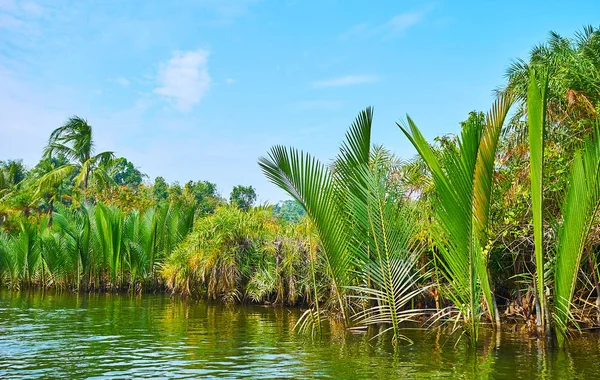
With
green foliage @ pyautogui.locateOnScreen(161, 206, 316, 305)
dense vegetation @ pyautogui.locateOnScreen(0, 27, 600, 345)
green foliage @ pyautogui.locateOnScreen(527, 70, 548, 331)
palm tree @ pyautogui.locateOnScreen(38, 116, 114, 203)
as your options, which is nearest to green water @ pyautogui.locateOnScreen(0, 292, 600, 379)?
dense vegetation @ pyautogui.locateOnScreen(0, 27, 600, 345)

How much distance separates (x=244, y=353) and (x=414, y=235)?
10.7 feet

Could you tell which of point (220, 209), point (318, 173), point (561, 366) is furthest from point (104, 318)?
point (561, 366)

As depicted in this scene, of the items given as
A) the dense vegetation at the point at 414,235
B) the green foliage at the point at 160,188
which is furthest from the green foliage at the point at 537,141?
the green foliage at the point at 160,188

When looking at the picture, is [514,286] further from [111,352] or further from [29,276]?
[29,276]

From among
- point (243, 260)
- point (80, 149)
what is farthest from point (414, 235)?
point (80, 149)

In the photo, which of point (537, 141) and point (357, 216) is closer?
point (537, 141)

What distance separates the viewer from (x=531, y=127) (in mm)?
7211

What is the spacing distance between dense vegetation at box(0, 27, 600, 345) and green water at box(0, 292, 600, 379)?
0.48 meters

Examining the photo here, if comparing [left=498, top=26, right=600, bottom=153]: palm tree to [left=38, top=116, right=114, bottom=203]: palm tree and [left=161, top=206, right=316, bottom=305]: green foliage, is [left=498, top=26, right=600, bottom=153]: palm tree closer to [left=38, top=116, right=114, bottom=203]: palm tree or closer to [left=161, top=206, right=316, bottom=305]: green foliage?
[left=161, top=206, right=316, bottom=305]: green foliage

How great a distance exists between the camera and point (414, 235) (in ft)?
28.5

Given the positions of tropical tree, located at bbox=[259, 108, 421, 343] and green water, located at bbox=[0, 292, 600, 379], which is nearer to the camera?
green water, located at bbox=[0, 292, 600, 379]

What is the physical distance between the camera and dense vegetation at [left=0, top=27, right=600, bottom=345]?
24.0 ft

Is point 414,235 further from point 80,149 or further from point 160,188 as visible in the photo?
point 160,188

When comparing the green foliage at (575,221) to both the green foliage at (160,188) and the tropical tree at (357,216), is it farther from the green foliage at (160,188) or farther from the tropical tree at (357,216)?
the green foliage at (160,188)
